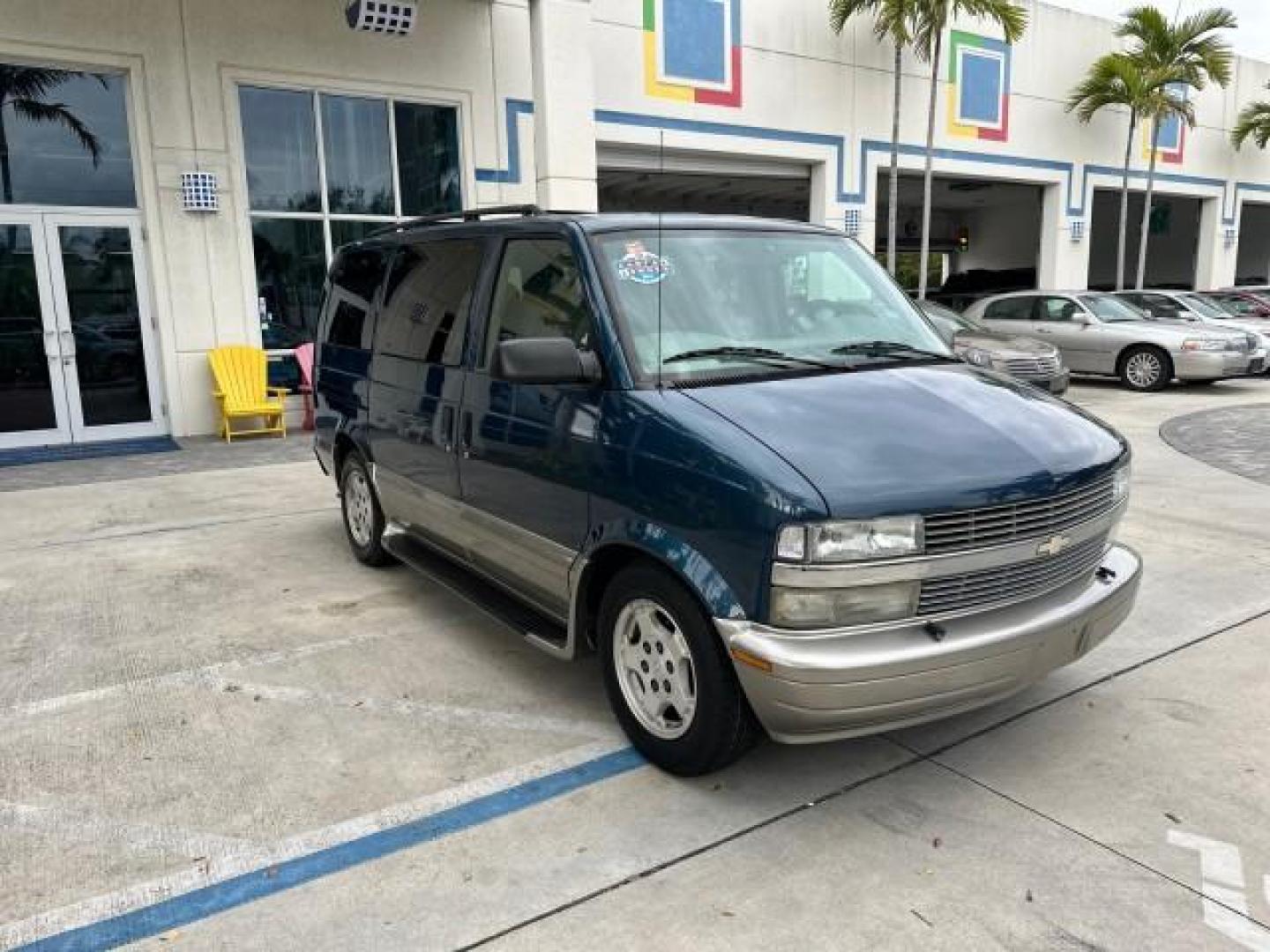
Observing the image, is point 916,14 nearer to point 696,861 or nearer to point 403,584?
point 403,584

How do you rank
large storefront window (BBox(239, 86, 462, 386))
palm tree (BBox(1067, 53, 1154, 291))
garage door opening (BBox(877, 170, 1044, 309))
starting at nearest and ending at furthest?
large storefront window (BBox(239, 86, 462, 386))
palm tree (BBox(1067, 53, 1154, 291))
garage door opening (BBox(877, 170, 1044, 309))

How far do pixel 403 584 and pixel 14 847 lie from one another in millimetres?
2668

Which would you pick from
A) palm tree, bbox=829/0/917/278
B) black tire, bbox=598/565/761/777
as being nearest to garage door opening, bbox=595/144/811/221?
palm tree, bbox=829/0/917/278

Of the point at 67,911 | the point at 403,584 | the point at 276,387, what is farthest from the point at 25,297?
the point at 67,911

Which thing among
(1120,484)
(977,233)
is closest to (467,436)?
(1120,484)

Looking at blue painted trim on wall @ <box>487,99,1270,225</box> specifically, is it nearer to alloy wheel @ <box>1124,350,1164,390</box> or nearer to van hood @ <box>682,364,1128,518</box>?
alloy wheel @ <box>1124,350,1164,390</box>

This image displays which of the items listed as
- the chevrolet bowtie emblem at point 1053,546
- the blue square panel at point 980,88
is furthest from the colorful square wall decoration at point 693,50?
the chevrolet bowtie emblem at point 1053,546

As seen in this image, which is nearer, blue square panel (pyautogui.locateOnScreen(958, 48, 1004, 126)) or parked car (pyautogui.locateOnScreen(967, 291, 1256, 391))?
parked car (pyautogui.locateOnScreen(967, 291, 1256, 391))

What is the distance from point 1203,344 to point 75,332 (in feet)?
50.0

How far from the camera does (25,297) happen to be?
1044 centimetres

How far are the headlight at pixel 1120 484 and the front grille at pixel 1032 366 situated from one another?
8555 mm

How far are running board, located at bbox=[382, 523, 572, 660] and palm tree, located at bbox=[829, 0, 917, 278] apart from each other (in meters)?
12.6

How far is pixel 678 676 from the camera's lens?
10.6 ft

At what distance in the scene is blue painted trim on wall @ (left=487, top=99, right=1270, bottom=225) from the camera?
511 inches
